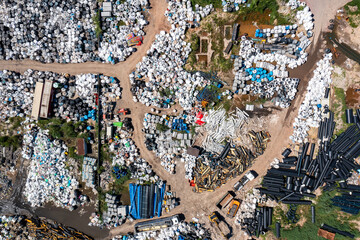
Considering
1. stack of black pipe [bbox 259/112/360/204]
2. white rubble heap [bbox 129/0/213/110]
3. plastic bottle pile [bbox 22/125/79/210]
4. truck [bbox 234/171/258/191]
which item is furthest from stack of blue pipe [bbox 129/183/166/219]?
stack of black pipe [bbox 259/112/360/204]

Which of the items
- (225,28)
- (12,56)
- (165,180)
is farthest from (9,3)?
(165,180)

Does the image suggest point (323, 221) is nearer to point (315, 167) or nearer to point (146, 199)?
point (315, 167)

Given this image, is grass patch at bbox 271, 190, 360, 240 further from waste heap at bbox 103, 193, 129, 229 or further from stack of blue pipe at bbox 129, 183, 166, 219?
waste heap at bbox 103, 193, 129, 229

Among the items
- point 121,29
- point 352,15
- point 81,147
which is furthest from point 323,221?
point 121,29

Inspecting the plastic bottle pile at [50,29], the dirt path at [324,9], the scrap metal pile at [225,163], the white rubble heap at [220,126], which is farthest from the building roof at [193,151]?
the dirt path at [324,9]

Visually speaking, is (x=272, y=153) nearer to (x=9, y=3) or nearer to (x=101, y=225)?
(x=101, y=225)
